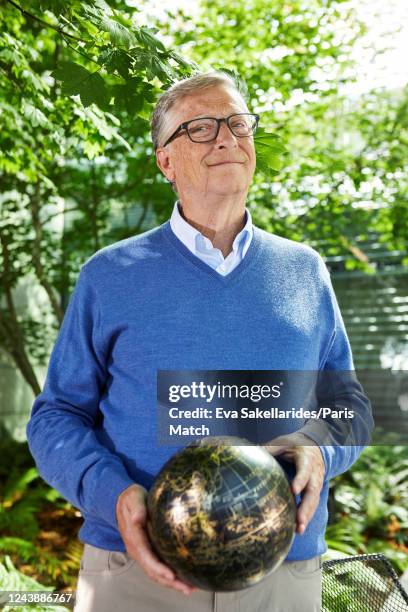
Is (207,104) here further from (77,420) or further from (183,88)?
(77,420)

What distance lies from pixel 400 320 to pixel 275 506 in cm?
616

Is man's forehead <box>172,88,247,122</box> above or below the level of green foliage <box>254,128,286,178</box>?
above

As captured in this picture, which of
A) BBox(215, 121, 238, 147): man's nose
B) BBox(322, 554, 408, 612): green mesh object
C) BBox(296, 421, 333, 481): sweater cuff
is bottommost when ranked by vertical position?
BBox(322, 554, 408, 612): green mesh object

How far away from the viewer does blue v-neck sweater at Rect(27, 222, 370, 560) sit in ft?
4.62

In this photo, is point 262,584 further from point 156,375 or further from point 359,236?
point 359,236

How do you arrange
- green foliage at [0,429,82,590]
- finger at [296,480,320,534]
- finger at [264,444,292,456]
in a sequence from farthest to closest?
green foliage at [0,429,82,590] < finger at [264,444,292,456] < finger at [296,480,320,534]

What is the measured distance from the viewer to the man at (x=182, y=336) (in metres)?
1.41

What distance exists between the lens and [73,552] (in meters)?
4.83

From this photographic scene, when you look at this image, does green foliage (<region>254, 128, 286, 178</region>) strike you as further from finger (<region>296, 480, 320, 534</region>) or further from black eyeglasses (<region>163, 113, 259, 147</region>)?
finger (<region>296, 480, 320, 534</region>)

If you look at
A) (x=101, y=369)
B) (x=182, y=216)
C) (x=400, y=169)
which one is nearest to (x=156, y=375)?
(x=101, y=369)

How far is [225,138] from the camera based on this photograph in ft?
4.93

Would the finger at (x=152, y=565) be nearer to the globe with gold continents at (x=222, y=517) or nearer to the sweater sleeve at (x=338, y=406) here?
the globe with gold continents at (x=222, y=517)

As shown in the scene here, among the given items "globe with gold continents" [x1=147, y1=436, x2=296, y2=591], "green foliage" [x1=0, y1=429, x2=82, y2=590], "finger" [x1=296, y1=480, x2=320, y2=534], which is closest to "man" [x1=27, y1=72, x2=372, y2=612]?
"finger" [x1=296, y1=480, x2=320, y2=534]

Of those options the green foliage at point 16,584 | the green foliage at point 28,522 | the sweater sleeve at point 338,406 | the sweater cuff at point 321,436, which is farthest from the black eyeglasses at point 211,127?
the green foliage at point 28,522
